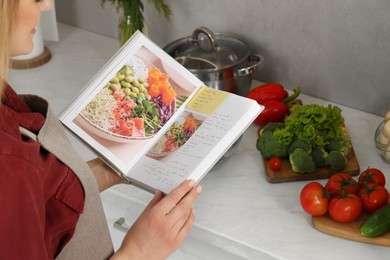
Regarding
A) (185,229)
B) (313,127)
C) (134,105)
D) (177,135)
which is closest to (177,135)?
(177,135)

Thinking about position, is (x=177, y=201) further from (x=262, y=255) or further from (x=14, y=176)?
(x=14, y=176)

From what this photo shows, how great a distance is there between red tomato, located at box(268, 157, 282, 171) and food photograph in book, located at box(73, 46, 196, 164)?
0.24m

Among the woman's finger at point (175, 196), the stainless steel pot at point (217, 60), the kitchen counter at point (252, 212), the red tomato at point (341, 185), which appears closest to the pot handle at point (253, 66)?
the stainless steel pot at point (217, 60)

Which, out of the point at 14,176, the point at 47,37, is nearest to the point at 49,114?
the point at 14,176

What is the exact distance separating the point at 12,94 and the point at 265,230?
0.54 m

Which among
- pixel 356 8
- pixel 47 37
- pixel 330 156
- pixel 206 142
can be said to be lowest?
pixel 47 37

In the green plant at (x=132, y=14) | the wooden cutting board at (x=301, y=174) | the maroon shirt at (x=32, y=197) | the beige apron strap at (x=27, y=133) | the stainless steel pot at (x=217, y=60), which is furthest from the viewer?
the green plant at (x=132, y=14)

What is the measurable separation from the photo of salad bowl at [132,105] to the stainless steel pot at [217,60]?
22cm

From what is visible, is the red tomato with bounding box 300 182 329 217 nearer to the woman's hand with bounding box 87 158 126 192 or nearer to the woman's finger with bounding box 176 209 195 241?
the woman's finger with bounding box 176 209 195 241

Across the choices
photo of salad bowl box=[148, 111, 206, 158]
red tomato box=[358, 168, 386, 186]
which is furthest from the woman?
red tomato box=[358, 168, 386, 186]

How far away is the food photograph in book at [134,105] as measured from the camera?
1.16m

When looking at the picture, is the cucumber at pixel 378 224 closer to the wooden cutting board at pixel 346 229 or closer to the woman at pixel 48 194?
the wooden cutting board at pixel 346 229

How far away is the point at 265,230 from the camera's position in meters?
1.20

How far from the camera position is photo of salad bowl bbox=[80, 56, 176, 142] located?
1163 mm
